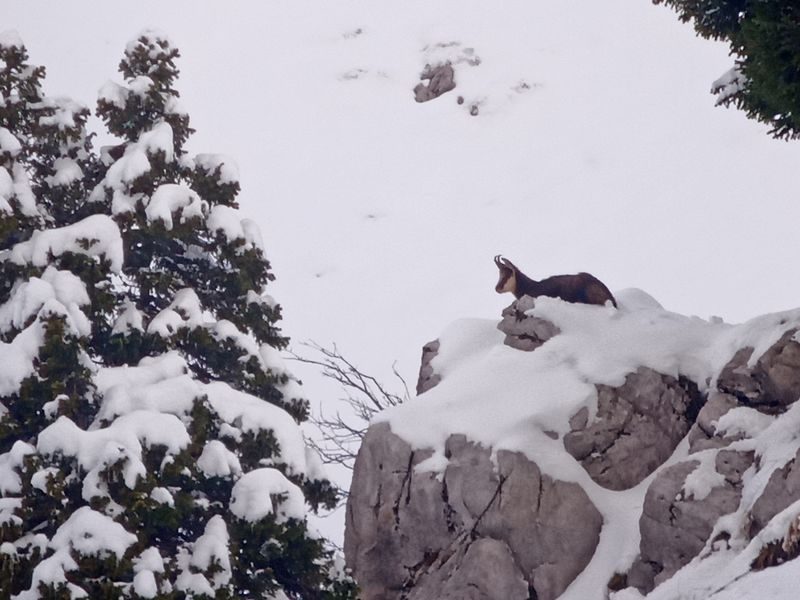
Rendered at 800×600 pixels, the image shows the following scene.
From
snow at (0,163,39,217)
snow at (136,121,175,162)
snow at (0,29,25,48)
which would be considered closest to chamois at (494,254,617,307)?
snow at (136,121,175,162)

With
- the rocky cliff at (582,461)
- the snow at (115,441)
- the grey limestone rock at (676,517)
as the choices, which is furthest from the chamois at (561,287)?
the snow at (115,441)

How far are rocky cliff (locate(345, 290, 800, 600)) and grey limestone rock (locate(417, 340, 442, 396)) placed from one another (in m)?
0.43

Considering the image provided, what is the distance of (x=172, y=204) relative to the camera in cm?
933

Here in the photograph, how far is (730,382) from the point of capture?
361 inches

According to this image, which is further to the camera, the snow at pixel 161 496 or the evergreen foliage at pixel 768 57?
the snow at pixel 161 496

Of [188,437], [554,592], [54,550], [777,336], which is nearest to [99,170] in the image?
[188,437]

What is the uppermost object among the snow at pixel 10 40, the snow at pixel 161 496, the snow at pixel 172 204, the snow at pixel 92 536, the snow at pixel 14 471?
the snow at pixel 10 40

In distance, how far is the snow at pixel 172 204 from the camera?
9125 mm

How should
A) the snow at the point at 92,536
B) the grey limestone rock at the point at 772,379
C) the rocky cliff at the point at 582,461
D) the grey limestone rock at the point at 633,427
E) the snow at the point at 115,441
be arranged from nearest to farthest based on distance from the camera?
1. the snow at the point at 92,536
2. the snow at the point at 115,441
3. the rocky cliff at the point at 582,461
4. the grey limestone rock at the point at 772,379
5. the grey limestone rock at the point at 633,427

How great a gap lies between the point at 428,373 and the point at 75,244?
13.7 feet

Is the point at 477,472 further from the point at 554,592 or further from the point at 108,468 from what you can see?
the point at 108,468

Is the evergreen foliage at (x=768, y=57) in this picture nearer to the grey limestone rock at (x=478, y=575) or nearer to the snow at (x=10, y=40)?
the grey limestone rock at (x=478, y=575)

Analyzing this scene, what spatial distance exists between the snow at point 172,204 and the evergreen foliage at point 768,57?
456 cm

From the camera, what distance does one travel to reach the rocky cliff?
8.27 m
